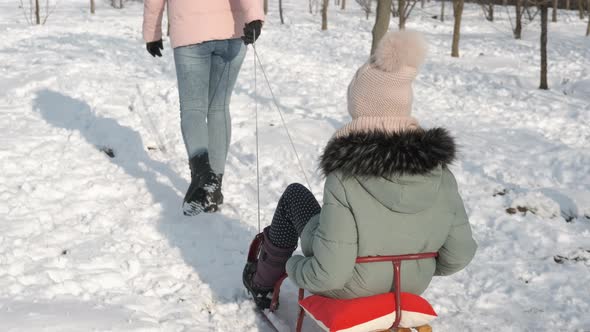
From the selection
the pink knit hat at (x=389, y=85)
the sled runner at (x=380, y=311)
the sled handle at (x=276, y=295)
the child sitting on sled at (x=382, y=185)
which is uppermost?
the pink knit hat at (x=389, y=85)

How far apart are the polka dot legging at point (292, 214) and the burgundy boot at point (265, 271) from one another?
0.03 meters

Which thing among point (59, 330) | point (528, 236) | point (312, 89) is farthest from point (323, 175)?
point (312, 89)

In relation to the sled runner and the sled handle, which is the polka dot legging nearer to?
the sled handle

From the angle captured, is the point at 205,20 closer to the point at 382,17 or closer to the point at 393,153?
the point at 393,153

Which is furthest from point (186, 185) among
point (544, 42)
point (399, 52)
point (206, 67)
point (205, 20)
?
point (544, 42)

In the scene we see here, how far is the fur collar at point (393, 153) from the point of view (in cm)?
186

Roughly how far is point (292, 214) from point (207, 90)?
4.83 feet

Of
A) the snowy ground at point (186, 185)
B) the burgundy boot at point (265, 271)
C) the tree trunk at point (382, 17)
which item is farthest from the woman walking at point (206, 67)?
the tree trunk at point (382, 17)

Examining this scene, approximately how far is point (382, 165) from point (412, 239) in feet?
1.00

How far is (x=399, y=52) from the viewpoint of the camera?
1.89 meters

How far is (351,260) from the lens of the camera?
6.38 feet

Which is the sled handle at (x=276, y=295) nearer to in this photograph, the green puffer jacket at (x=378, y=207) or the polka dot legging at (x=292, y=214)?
the polka dot legging at (x=292, y=214)

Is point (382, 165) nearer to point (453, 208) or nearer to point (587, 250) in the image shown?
point (453, 208)

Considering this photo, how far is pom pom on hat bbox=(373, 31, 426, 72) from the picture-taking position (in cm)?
189
